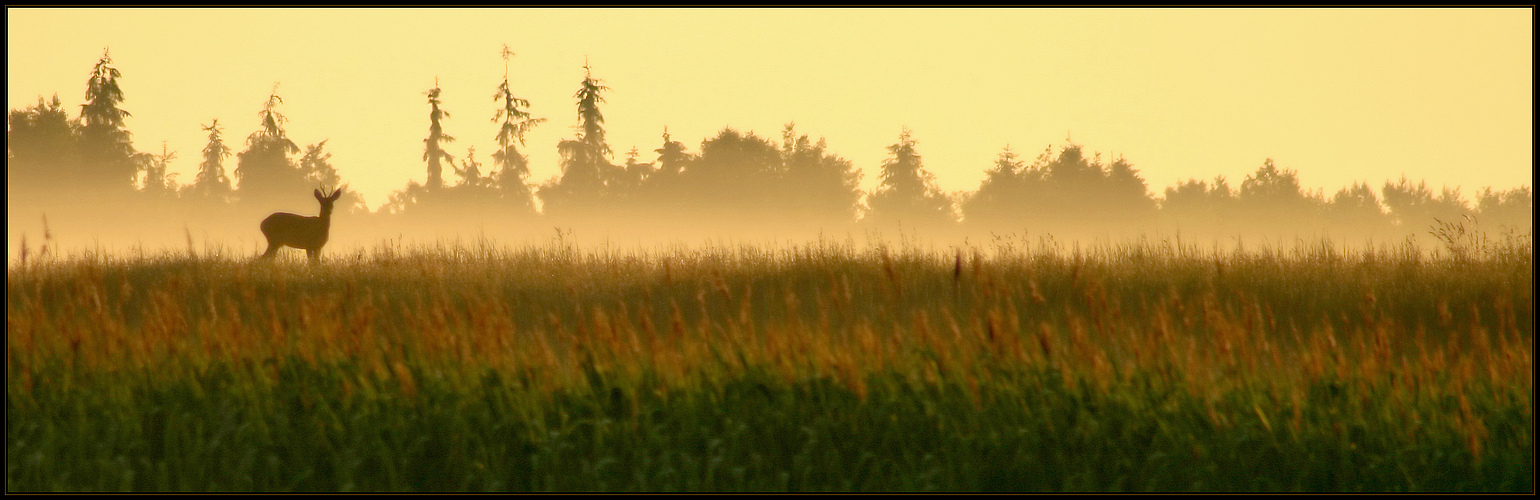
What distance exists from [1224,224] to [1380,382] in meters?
39.9

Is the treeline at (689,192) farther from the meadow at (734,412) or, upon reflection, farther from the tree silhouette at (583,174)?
the meadow at (734,412)

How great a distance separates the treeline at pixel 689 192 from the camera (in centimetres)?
3244

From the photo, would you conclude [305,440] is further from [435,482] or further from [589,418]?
[589,418]

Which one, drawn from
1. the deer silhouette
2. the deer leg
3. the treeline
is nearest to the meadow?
the deer leg

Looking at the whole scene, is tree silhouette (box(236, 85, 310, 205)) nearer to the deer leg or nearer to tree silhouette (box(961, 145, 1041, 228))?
the deer leg

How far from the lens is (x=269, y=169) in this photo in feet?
107

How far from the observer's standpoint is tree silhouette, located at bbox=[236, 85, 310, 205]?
32.3 metres

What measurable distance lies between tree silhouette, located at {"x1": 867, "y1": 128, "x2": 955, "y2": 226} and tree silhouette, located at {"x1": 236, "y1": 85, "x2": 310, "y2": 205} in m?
20.0

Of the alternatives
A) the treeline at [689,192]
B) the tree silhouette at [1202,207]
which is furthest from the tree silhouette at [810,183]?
the tree silhouette at [1202,207]

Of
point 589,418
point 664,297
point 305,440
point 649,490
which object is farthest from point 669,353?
point 664,297

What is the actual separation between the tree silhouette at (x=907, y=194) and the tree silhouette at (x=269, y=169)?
65.7 ft

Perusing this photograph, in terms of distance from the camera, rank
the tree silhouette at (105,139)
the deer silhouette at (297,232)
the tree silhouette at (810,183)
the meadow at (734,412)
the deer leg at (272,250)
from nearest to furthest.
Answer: the meadow at (734,412)
the deer leg at (272,250)
the deer silhouette at (297,232)
the tree silhouette at (105,139)
the tree silhouette at (810,183)

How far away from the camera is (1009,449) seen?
5.15 meters

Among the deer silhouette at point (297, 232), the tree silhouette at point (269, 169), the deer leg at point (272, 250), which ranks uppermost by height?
the tree silhouette at point (269, 169)
